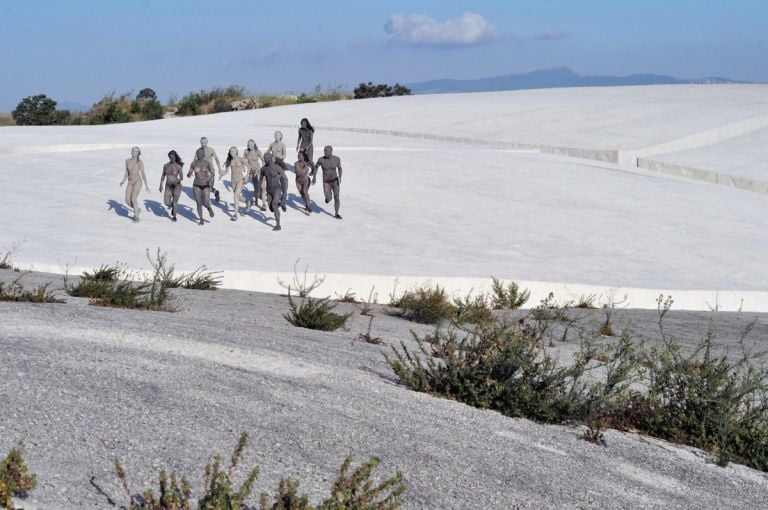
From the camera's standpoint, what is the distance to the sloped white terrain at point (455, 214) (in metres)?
15.5

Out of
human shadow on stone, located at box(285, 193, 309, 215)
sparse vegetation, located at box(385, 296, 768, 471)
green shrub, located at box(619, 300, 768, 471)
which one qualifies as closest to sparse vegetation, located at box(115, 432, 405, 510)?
sparse vegetation, located at box(385, 296, 768, 471)

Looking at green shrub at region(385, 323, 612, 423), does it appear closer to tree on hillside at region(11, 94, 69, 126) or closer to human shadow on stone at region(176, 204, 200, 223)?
human shadow on stone at region(176, 204, 200, 223)

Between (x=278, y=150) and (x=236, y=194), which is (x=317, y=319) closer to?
(x=236, y=194)

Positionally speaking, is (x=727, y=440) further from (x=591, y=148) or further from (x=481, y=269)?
(x=591, y=148)

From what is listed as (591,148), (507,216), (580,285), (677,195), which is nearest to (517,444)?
(580,285)

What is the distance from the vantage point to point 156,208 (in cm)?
1970

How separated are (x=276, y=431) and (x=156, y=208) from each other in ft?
47.1

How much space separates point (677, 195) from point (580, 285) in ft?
31.5

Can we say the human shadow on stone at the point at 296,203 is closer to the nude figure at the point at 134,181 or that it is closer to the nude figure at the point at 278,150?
the nude figure at the point at 278,150

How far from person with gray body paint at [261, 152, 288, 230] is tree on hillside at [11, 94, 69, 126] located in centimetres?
3581

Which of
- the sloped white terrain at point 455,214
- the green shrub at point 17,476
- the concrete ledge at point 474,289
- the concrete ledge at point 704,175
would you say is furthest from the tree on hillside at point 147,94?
the green shrub at point 17,476

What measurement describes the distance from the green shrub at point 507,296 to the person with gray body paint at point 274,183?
5146 millimetres

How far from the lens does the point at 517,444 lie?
666cm

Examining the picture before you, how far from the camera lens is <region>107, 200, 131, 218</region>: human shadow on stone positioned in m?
18.9
